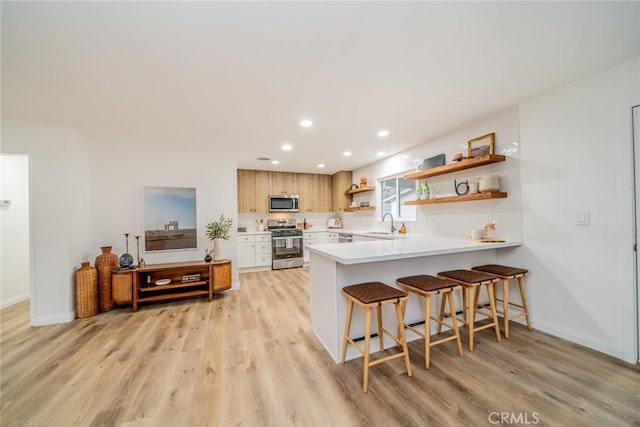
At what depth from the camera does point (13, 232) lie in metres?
3.59

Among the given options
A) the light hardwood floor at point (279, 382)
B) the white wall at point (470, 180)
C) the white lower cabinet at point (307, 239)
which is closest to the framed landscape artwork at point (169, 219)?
the light hardwood floor at point (279, 382)

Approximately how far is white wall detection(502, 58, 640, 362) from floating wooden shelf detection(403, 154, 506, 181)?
0.28 metres

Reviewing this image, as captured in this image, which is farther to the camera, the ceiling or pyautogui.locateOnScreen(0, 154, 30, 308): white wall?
pyautogui.locateOnScreen(0, 154, 30, 308): white wall

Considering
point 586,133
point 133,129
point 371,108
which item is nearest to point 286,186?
point 133,129

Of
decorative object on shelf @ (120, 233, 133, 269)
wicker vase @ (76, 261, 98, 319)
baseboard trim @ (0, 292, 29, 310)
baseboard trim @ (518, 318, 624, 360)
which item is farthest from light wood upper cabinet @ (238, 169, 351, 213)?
baseboard trim @ (518, 318, 624, 360)

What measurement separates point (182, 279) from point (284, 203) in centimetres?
290

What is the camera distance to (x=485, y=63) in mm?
1889

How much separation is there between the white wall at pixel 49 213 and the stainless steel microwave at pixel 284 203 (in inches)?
135

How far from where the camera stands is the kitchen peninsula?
2035mm

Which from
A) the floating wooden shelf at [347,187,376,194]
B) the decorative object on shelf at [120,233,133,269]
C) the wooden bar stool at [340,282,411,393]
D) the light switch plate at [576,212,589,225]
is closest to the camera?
the wooden bar stool at [340,282,411,393]

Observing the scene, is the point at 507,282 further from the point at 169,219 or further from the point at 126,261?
the point at 126,261

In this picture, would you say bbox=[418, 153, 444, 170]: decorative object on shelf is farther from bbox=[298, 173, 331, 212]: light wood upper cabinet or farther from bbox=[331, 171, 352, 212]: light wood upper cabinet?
bbox=[298, 173, 331, 212]: light wood upper cabinet

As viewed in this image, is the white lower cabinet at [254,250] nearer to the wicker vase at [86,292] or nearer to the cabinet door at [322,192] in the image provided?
the cabinet door at [322,192]

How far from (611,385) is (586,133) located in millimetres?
2052
